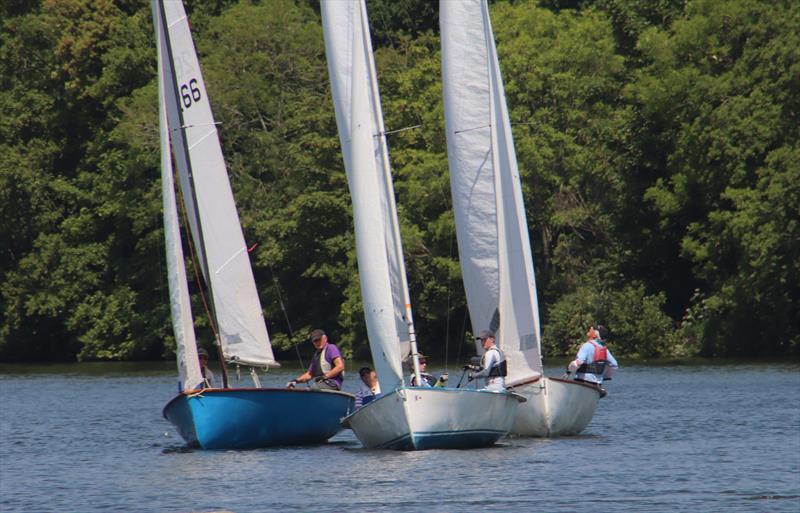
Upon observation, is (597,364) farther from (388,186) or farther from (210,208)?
(210,208)

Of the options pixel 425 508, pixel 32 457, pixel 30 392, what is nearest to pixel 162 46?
pixel 32 457

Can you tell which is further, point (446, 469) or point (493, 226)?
point (493, 226)

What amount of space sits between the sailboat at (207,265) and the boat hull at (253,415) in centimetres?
2

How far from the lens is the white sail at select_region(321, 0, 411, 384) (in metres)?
29.2

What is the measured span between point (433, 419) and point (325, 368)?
3.92 meters

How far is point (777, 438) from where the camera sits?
1280 inches

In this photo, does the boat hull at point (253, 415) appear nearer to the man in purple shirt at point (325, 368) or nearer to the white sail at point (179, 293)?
the man in purple shirt at point (325, 368)

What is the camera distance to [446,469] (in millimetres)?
27656

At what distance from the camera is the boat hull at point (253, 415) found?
1220 inches

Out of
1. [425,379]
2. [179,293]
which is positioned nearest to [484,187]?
[425,379]

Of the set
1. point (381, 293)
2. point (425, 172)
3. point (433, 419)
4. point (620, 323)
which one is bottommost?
point (433, 419)

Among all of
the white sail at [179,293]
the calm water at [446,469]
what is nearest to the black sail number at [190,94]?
the white sail at [179,293]

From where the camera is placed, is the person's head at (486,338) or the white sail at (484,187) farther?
the white sail at (484,187)

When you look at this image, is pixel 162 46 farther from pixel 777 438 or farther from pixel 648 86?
pixel 648 86
